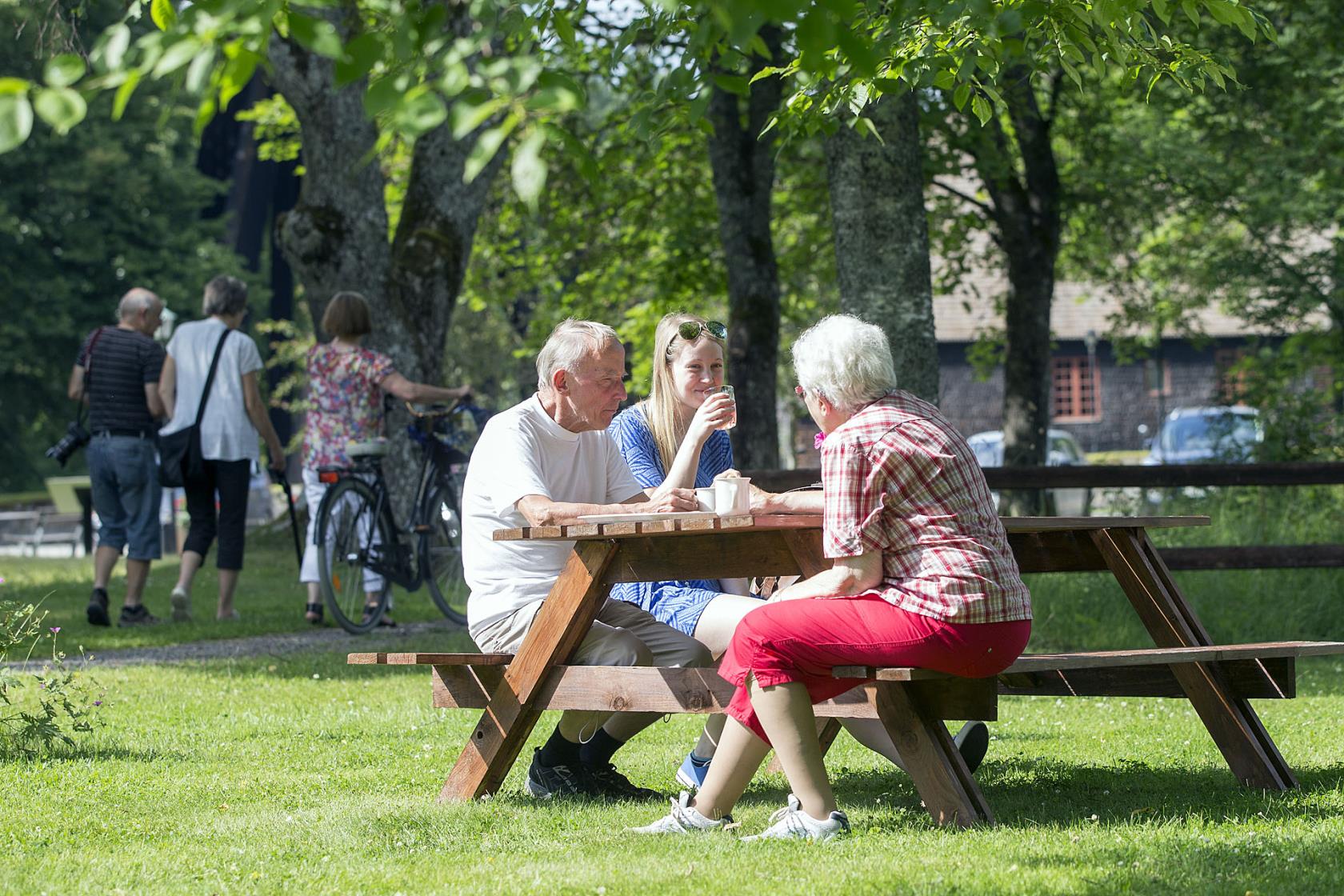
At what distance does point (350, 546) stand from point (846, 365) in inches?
239

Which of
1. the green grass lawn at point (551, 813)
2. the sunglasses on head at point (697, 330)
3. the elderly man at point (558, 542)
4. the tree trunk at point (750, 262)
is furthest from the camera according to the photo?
the tree trunk at point (750, 262)

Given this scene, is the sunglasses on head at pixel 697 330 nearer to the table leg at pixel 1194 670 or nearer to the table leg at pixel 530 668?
the table leg at pixel 530 668

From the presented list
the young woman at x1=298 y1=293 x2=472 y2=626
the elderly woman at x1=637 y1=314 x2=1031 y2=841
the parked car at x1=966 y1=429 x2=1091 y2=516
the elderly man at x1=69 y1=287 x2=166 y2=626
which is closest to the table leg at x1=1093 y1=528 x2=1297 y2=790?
the elderly woman at x1=637 y1=314 x2=1031 y2=841

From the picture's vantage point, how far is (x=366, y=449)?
995 centimetres

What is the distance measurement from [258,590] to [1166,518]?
418 inches

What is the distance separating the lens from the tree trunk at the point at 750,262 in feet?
50.4

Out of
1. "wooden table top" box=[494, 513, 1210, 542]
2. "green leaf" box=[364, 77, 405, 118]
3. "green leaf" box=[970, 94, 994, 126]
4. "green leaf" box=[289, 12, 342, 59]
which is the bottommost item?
"wooden table top" box=[494, 513, 1210, 542]

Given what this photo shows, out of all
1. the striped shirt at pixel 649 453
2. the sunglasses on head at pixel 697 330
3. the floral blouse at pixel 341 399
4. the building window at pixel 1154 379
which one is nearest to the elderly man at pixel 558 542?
the striped shirt at pixel 649 453

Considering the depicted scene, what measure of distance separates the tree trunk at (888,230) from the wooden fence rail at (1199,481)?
0.94 meters

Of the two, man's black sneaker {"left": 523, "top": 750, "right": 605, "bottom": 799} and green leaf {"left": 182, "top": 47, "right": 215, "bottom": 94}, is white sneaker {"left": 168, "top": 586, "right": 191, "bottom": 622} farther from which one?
green leaf {"left": 182, "top": 47, "right": 215, "bottom": 94}

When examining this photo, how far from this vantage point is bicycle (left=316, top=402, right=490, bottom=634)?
994 cm

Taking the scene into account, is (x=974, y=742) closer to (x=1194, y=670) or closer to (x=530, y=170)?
(x=1194, y=670)

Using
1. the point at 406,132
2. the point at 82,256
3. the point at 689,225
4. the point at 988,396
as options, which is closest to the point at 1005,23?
the point at 406,132

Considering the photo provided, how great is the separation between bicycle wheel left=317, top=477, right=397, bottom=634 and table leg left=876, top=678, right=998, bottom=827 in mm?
6008
